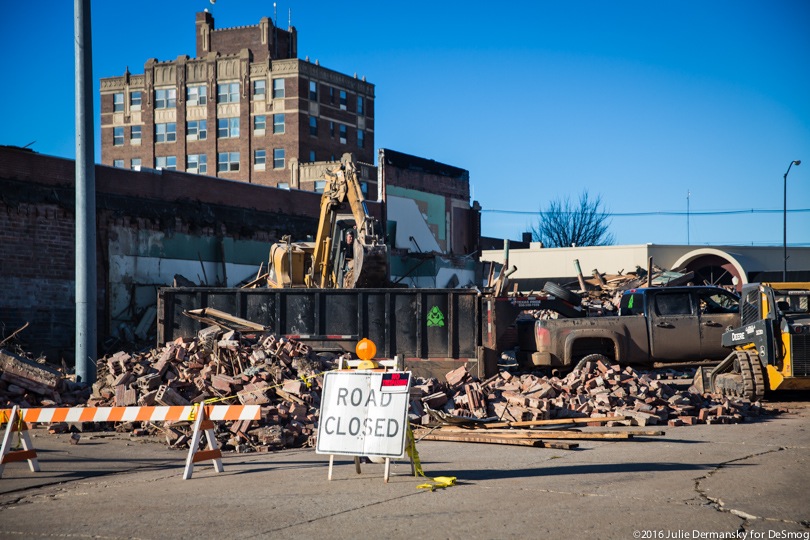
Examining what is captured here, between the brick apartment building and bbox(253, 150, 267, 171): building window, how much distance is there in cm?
8

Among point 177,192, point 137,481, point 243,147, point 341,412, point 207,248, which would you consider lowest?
point 137,481

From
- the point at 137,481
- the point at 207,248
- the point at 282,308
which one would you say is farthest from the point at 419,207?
the point at 137,481

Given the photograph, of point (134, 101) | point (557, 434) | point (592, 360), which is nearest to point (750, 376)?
point (592, 360)

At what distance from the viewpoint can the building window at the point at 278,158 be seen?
69000 millimetres

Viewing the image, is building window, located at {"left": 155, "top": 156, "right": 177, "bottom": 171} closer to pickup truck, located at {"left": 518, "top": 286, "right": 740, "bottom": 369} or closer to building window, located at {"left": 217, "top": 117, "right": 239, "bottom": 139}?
building window, located at {"left": 217, "top": 117, "right": 239, "bottom": 139}

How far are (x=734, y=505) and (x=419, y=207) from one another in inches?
1985

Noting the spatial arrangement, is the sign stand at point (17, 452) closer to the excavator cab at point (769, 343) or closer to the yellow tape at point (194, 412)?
the yellow tape at point (194, 412)

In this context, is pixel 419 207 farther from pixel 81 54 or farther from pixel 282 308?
pixel 81 54

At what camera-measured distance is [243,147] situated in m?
70.2

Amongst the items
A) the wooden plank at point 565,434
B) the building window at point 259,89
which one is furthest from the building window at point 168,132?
the wooden plank at point 565,434

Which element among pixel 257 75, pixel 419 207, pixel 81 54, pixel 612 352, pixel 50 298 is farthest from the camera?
pixel 257 75

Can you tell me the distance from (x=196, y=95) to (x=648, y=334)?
59638 mm

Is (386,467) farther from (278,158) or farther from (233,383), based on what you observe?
(278,158)

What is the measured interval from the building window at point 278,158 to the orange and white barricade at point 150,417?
5967 centimetres
